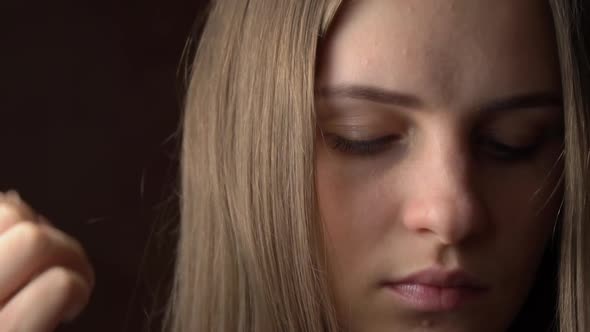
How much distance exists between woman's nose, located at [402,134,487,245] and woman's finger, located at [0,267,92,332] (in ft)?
1.04

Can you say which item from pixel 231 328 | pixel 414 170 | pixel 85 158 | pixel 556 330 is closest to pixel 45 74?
pixel 85 158

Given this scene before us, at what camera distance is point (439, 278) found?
0.78 metres

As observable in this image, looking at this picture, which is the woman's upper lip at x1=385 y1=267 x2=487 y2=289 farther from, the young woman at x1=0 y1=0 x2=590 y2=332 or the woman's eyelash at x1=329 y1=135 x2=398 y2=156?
the woman's eyelash at x1=329 y1=135 x2=398 y2=156

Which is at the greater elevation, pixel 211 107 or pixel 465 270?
pixel 211 107

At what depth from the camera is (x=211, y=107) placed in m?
0.87

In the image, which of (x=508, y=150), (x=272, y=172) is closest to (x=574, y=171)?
(x=508, y=150)

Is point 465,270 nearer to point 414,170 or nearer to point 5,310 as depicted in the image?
point 414,170

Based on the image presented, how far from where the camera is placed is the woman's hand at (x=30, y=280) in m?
0.61

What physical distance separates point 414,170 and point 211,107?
0.23m

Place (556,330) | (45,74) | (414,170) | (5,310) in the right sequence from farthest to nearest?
(45,74)
(556,330)
(414,170)
(5,310)

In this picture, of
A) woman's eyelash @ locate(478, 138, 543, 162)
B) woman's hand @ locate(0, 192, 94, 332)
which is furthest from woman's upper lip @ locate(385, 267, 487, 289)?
woman's hand @ locate(0, 192, 94, 332)

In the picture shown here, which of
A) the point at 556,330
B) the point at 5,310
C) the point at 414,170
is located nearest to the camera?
the point at 5,310

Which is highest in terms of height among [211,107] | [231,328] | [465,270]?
[211,107]

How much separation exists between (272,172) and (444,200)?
0.17m
